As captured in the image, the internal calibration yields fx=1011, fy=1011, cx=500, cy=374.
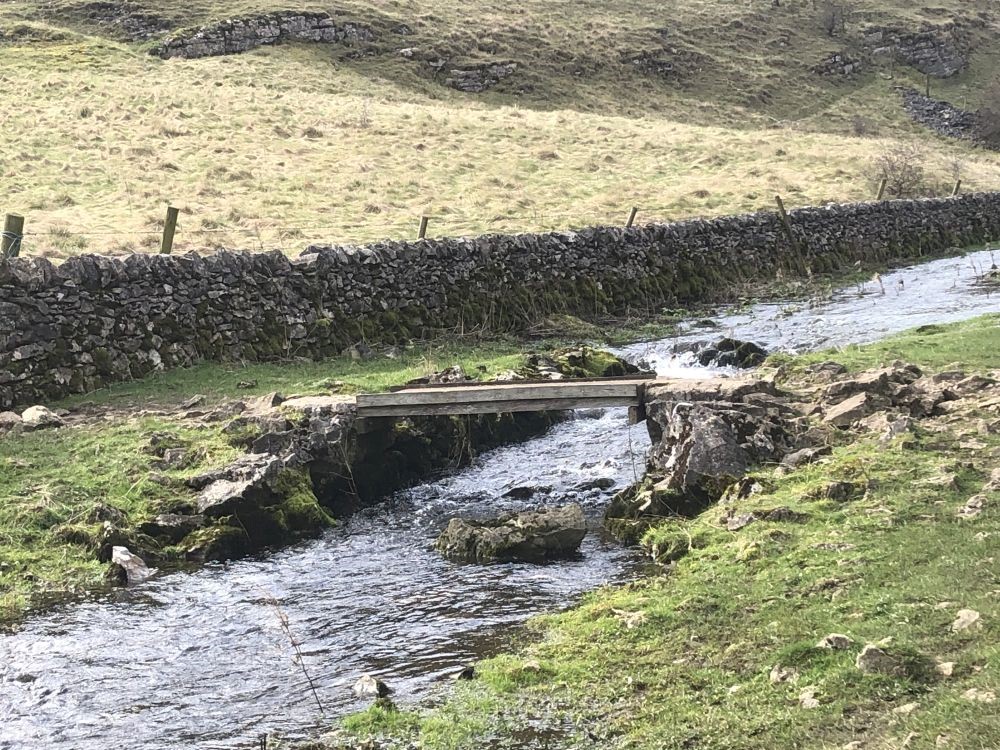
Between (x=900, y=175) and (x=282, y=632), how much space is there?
34.1m

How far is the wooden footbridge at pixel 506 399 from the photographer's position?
1353 centimetres

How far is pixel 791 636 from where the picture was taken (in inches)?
277

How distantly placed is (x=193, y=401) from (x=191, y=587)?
A: 16.8 feet

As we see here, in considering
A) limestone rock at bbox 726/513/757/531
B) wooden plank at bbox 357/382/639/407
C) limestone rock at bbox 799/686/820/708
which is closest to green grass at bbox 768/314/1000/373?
wooden plank at bbox 357/382/639/407

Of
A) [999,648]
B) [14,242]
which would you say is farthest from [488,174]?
[999,648]

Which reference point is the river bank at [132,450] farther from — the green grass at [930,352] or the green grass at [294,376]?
the green grass at [930,352]

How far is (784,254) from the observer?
28.3m

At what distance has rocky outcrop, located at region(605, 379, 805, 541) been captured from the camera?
11062 mm

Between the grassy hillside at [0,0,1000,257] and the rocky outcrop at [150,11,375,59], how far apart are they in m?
1.31

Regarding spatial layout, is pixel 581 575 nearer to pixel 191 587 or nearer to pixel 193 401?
pixel 191 587

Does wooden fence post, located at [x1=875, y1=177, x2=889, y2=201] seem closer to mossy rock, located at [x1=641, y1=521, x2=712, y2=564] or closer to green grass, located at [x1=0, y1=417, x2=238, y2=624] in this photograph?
mossy rock, located at [x1=641, y1=521, x2=712, y2=564]

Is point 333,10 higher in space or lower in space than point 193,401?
higher

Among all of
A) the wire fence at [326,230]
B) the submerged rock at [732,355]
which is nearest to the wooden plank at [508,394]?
the submerged rock at [732,355]

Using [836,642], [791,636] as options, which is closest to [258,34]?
[791,636]
